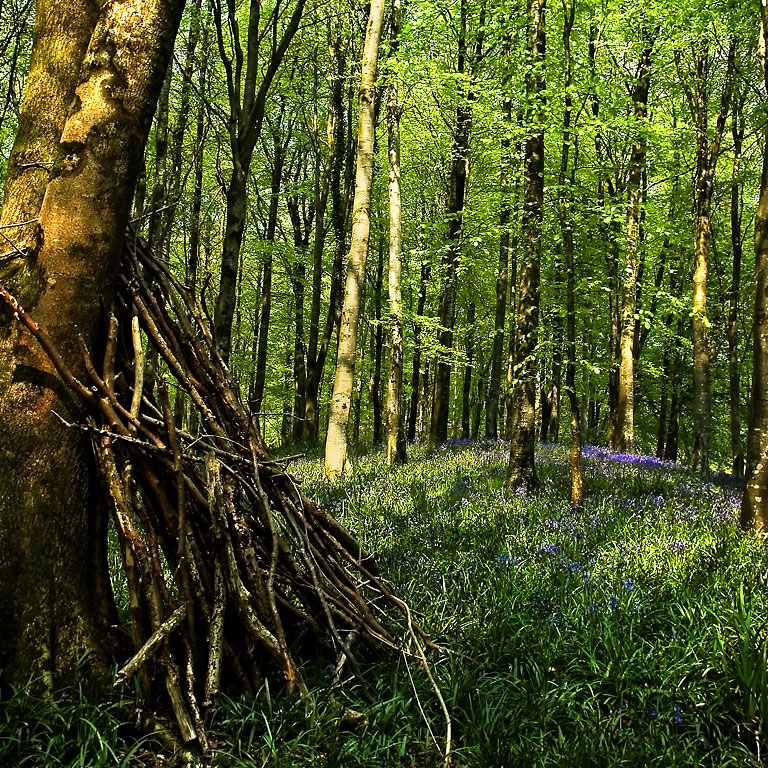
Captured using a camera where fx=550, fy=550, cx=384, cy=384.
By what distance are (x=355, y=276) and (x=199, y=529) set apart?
719 cm

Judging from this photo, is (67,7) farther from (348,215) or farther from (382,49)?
(348,215)

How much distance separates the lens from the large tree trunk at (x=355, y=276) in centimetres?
910

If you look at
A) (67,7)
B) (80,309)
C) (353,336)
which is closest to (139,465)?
(80,309)

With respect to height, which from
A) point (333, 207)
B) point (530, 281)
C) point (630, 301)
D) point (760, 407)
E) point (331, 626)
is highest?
point (333, 207)

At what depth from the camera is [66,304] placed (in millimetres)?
2350

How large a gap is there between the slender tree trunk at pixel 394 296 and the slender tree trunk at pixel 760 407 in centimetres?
676

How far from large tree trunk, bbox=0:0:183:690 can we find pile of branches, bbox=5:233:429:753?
0.13 m

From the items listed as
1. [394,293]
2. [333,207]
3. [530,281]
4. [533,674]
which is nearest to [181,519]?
[533,674]

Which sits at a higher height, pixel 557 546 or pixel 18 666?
pixel 18 666

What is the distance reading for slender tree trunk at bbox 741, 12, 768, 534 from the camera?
225 inches

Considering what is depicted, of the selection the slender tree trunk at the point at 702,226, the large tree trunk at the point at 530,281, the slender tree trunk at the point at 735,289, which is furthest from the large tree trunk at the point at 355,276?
the slender tree trunk at the point at 735,289

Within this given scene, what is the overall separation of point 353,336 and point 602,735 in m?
7.34

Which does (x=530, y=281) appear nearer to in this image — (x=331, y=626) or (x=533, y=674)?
(x=533, y=674)

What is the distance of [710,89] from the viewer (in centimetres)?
1498
